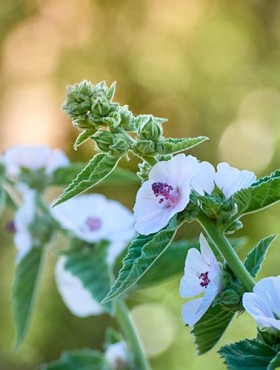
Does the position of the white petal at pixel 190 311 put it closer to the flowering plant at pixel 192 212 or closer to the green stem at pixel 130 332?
the flowering plant at pixel 192 212

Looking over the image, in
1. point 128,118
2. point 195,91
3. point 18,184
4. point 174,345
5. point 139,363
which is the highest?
point 128,118

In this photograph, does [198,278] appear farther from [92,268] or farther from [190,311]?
[92,268]

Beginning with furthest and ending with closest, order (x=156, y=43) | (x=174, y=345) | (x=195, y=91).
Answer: (x=156, y=43) < (x=195, y=91) < (x=174, y=345)

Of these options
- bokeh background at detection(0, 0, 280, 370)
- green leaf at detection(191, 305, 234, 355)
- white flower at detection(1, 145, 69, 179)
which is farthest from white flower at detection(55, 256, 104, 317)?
bokeh background at detection(0, 0, 280, 370)

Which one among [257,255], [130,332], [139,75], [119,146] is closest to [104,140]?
[119,146]

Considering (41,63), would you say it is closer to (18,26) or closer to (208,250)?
(18,26)

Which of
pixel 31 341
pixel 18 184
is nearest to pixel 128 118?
pixel 18 184

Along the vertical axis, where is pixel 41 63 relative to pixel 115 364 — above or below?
below

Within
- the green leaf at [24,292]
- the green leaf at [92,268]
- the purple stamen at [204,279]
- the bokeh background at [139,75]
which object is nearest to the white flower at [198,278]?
the purple stamen at [204,279]
